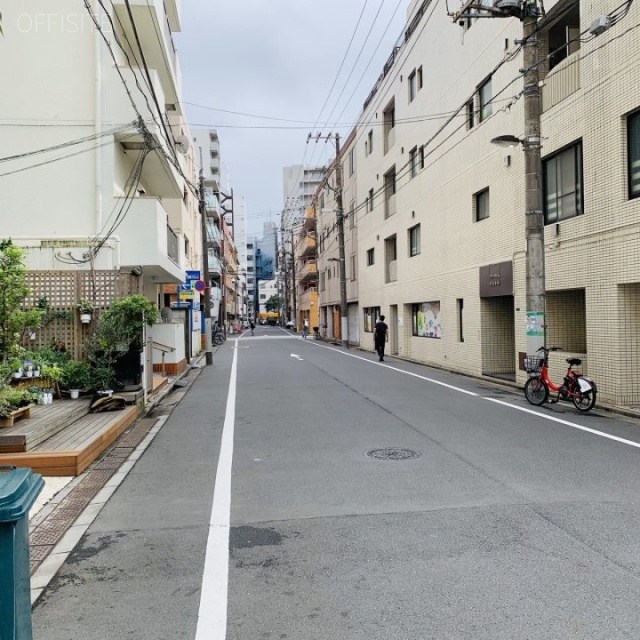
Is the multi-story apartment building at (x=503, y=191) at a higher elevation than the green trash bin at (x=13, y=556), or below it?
higher

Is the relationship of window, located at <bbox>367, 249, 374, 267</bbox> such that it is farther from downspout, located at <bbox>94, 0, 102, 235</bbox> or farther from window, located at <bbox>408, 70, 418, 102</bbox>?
downspout, located at <bbox>94, 0, 102, 235</bbox>

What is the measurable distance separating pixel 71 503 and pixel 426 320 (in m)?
19.4

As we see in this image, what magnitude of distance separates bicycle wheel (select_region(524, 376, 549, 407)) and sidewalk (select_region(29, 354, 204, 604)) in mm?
7498

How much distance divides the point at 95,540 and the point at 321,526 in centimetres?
191

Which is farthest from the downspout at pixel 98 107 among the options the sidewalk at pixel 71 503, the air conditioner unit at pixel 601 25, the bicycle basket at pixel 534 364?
the air conditioner unit at pixel 601 25

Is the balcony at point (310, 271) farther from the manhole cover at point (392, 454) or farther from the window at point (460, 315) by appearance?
the manhole cover at point (392, 454)

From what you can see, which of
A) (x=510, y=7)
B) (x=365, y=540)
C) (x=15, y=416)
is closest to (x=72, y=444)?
(x=15, y=416)

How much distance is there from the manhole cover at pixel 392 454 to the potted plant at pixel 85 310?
6791 mm

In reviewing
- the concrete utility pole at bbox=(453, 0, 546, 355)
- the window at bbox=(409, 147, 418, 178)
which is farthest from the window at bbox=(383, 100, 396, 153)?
the concrete utility pole at bbox=(453, 0, 546, 355)

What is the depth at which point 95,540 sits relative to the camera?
4793mm

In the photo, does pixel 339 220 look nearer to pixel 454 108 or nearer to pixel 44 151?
pixel 454 108

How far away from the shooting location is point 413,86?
24984 millimetres

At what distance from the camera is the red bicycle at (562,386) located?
1075 centimetres

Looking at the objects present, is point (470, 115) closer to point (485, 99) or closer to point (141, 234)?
point (485, 99)
